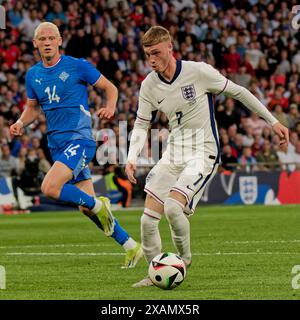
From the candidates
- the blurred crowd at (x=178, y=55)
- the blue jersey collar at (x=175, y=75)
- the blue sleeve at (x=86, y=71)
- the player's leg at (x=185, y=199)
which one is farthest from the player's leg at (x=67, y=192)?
the blurred crowd at (x=178, y=55)

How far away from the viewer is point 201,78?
399 inches

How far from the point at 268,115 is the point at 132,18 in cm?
1912

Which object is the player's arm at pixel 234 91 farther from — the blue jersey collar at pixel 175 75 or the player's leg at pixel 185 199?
the player's leg at pixel 185 199

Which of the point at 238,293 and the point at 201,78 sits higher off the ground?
the point at 201,78

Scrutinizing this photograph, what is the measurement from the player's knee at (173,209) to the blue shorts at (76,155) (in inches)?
82.6

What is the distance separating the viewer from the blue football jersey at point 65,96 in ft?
38.3

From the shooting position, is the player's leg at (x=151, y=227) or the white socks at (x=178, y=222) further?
the player's leg at (x=151, y=227)

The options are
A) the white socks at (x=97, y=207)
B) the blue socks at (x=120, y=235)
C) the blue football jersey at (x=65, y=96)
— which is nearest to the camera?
the blue socks at (x=120, y=235)

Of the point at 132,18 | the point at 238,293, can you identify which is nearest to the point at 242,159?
the point at 132,18

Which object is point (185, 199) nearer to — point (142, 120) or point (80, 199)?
point (142, 120)

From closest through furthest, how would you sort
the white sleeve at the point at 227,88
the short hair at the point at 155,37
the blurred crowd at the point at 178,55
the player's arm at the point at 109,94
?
1. the short hair at the point at 155,37
2. the white sleeve at the point at 227,88
3. the player's arm at the point at 109,94
4. the blurred crowd at the point at 178,55

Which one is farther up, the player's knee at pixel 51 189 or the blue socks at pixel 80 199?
the player's knee at pixel 51 189

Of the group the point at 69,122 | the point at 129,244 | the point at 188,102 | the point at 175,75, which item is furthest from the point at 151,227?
the point at 69,122

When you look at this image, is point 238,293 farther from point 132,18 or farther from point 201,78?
point 132,18
